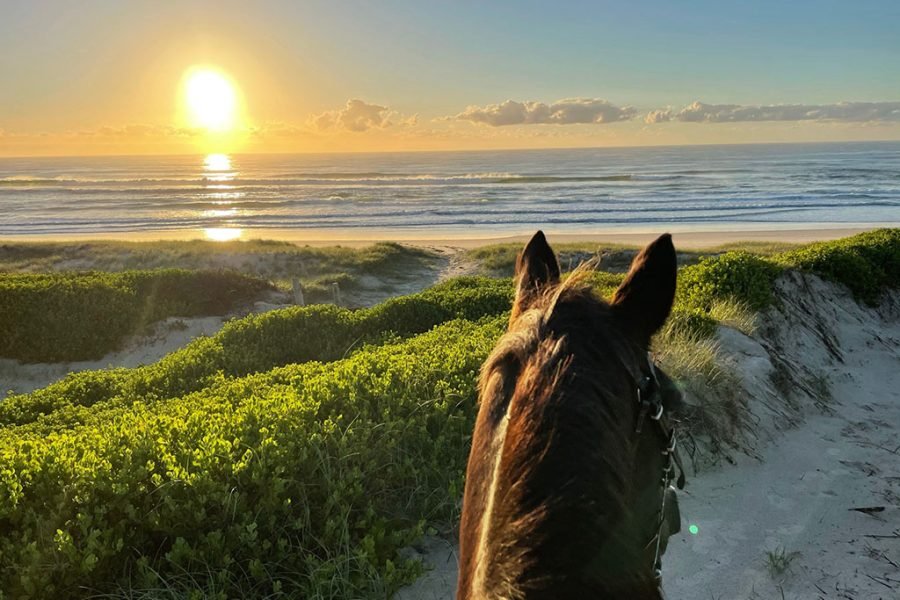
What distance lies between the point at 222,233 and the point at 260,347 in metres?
32.6

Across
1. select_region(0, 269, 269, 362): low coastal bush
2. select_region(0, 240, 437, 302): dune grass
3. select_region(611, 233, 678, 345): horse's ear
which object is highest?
select_region(611, 233, 678, 345): horse's ear

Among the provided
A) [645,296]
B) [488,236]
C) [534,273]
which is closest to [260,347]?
[534,273]

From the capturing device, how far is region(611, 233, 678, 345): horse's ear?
1.51 m

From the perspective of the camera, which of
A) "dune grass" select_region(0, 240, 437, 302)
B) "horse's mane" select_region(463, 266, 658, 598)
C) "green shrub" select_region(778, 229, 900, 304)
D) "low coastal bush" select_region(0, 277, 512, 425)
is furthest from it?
"dune grass" select_region(0, 240, 437, 302)

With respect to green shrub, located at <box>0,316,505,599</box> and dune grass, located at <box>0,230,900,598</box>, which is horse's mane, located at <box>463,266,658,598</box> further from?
green shrub, located at <box>0,316,505,599</box>

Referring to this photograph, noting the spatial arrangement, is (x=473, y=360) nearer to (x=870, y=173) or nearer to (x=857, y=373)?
(x=857, y=373)

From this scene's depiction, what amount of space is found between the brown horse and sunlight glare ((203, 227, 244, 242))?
1470 inches

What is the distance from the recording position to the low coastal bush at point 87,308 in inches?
467

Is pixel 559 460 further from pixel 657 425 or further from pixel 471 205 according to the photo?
pixel 471 205

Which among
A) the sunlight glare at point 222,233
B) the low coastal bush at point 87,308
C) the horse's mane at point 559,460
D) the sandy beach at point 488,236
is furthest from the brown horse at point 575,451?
the sunlight glare at point 222,233

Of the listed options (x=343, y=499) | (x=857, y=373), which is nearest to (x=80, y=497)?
(x=343, y=499)

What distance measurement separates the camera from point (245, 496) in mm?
3604

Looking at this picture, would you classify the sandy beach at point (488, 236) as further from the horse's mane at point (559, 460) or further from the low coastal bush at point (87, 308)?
the horse's mane at point (559, 460)

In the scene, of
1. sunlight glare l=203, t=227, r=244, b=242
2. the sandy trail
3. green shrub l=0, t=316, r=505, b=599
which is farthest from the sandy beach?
green shrub l=0, t=316, r=505, b=599
